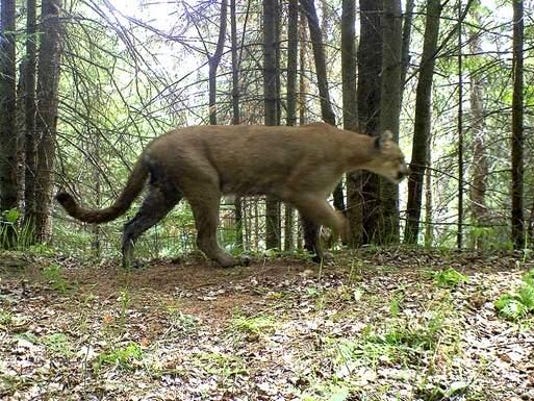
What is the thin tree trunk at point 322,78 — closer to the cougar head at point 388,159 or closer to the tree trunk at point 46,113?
the cougar head at point 388,159

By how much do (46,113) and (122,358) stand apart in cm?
750

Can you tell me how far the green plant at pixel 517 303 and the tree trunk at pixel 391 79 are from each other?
338 centimetres

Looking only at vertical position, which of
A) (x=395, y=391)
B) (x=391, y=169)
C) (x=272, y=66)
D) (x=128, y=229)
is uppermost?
(x=272, y=66)

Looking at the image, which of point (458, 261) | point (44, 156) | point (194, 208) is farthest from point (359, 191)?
point (44, 156)

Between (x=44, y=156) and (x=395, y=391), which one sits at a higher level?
(x=44, y=156)

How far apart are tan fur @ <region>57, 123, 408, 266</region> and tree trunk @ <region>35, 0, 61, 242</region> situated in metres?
3.74

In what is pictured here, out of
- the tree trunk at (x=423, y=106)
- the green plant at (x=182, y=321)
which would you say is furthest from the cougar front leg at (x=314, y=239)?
the green plant at (x=182, y=321)

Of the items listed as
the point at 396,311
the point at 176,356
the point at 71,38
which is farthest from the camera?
the point at 71,38

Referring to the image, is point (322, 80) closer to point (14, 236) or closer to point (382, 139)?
point (382, 139)

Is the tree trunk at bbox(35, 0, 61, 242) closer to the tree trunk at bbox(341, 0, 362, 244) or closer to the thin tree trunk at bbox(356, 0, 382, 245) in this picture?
the tree trunk at bbox(341, 0, 362, 244)

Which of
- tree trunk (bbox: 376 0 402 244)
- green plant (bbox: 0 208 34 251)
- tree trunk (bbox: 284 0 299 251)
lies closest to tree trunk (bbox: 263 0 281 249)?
tree trunk (bbox: 284 0 299 251)

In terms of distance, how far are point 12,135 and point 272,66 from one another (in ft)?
13.3

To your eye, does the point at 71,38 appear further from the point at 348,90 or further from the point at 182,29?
the point at 348,90

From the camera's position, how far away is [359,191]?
930 centimetres
